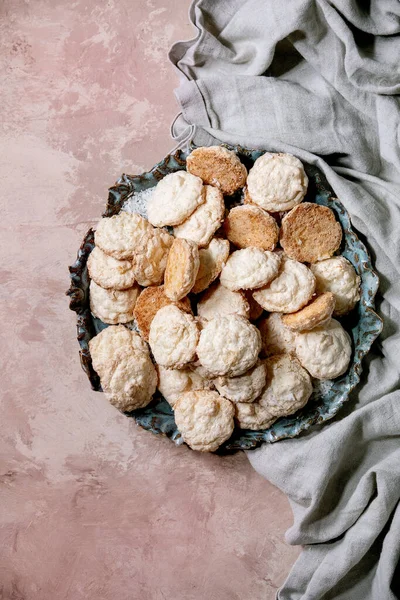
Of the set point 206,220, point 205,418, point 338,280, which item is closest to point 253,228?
point 206,220

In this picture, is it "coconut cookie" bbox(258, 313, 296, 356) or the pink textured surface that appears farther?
the pink textured surface

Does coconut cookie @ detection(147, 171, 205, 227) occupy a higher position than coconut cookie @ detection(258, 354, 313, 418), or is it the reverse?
coconut cookie @ detection(147, 171, 205, 227)

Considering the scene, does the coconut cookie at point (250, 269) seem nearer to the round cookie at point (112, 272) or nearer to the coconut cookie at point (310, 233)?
the coconut cookie at point (310, 233)

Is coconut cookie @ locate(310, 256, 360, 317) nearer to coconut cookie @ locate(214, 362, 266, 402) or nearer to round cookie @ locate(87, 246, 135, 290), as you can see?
coconut cookie @ locate(214, 362, 266, 402)

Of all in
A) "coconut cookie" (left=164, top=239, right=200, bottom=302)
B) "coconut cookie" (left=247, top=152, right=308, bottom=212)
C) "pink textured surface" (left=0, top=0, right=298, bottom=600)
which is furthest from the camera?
"pink textured surface" (left=0, top=0, right=298, bottom=600)

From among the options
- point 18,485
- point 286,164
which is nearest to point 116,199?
→ point 286,164

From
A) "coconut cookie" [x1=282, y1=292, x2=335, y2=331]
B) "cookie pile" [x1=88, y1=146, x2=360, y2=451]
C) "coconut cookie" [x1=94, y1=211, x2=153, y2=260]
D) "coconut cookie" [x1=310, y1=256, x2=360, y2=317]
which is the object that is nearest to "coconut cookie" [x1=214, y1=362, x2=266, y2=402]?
"cookie pile" [x1=88, y1=146, x2=360, y2=451]

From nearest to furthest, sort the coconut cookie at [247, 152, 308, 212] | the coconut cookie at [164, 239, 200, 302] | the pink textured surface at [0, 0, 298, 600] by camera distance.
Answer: the coconut cookie at [164, 239, 200, 302] → the coconut cookie at [247, 152, 308, 212] → the pink textured surface at [0, 0, 298, 600]
